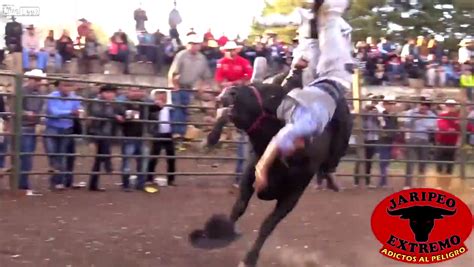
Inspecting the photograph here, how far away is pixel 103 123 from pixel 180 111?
1.07m

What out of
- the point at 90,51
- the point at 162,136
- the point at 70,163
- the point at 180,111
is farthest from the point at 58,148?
the point at 90,51

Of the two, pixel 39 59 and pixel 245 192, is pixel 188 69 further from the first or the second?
pixel 245 192

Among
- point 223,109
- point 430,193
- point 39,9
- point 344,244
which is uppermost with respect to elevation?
point 39,9

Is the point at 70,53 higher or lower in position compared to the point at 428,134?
higher

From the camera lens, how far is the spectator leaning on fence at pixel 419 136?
11953 mm

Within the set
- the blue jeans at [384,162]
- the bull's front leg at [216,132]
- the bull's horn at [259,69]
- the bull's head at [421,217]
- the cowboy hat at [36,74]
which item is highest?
the bull's horn at [259,69]

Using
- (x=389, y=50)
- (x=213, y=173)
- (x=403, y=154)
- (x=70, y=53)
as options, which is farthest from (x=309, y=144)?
(x=389, y=50)

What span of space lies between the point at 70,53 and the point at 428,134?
6609 millimetres

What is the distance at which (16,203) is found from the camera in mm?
8562

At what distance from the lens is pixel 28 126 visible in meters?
9.28

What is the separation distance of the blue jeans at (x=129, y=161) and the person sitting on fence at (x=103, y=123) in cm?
19

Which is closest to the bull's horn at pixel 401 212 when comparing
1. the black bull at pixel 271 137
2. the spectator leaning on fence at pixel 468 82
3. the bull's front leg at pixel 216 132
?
the black bull at pixel 271 137

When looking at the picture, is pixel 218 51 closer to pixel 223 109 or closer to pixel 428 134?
pixel 428 134

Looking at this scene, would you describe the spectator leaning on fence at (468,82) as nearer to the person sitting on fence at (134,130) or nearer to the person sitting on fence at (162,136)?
the person sitting on fence at (162,136)
